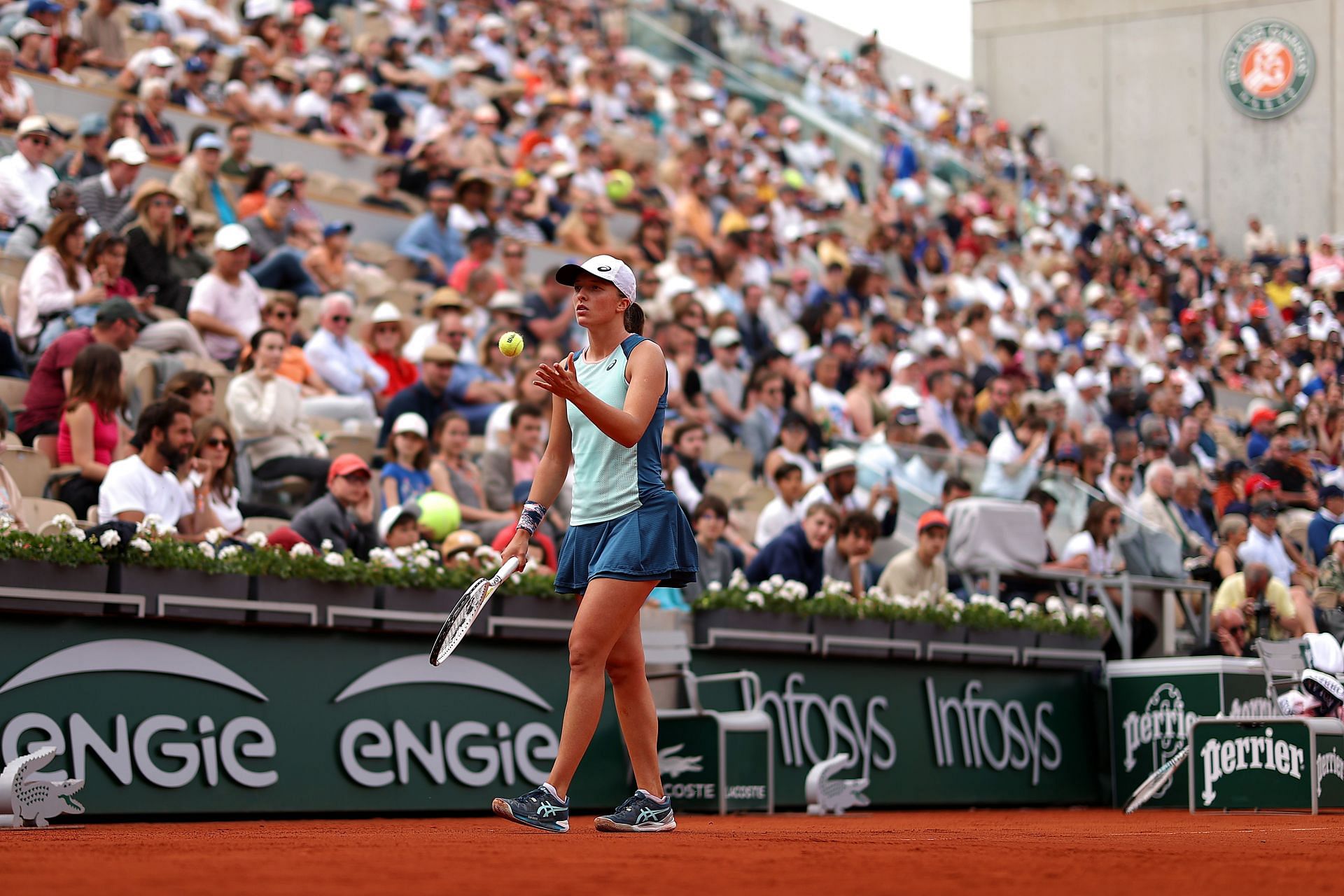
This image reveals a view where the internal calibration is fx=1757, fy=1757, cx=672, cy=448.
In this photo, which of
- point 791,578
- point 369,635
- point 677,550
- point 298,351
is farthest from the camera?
point 298,351

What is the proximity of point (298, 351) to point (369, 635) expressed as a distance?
4108 mm

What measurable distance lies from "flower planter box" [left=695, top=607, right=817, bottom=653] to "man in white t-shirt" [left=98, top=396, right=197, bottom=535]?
292 centimetres

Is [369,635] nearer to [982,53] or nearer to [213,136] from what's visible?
[213,136]

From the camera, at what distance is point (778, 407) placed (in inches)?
595

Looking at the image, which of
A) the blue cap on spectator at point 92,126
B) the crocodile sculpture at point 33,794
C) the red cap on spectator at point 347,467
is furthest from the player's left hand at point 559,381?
the blue cap on spectator at point 92,126

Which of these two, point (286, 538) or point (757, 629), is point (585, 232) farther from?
point (286, 538)

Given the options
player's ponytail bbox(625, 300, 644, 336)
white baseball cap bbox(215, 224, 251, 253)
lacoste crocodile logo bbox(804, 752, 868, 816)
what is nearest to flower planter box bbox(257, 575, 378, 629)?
player's ponytail bbox(625, 300, 644, 336)

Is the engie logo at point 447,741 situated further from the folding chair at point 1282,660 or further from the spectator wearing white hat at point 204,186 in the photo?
the spectator wearing white hat at point 204,186

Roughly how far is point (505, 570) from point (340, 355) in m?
6.40

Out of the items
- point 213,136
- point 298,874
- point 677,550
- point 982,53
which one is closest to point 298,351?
point 213,136

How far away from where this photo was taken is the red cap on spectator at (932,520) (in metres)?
11.8

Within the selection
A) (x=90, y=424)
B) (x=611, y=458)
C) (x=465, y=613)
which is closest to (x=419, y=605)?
(x=90, y=424)

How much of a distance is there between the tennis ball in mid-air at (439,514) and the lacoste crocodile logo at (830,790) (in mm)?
2523

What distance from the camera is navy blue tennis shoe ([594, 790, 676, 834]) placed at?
6.33m
